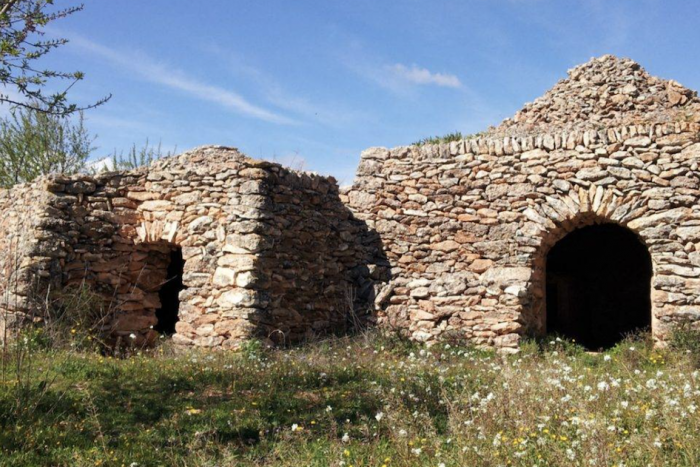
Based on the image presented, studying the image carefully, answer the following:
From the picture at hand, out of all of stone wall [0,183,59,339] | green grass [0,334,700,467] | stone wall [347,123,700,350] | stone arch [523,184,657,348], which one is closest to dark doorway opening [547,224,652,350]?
stone arch [523,184,657,348]

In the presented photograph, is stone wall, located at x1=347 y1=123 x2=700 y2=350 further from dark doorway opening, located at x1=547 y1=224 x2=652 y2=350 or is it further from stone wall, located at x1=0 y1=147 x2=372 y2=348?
dark doorway opening, located at x1=547 y1=224 x2=652 y2=350

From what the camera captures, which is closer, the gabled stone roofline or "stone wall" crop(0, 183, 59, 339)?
"stone wall" crop(0, 183, 59, 339)

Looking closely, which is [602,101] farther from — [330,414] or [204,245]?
[330,414]

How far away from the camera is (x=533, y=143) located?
9.98 m

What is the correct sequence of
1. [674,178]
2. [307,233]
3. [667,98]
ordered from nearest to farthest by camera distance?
[674,178] < [307,233] < [667,98]

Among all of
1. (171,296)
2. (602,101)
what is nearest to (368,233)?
(171,296)

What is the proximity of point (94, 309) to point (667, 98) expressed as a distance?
12.1m

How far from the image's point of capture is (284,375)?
716 cm

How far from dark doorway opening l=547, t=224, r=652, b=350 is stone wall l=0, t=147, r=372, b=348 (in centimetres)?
610

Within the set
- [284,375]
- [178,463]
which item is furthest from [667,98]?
[178,463]

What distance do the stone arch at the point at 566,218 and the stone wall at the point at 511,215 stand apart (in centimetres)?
2

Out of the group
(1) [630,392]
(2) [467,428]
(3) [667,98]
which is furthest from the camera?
(3) [667,98]

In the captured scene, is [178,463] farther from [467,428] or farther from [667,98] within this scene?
[667,98]

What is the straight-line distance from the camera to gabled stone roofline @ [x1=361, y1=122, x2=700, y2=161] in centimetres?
940
